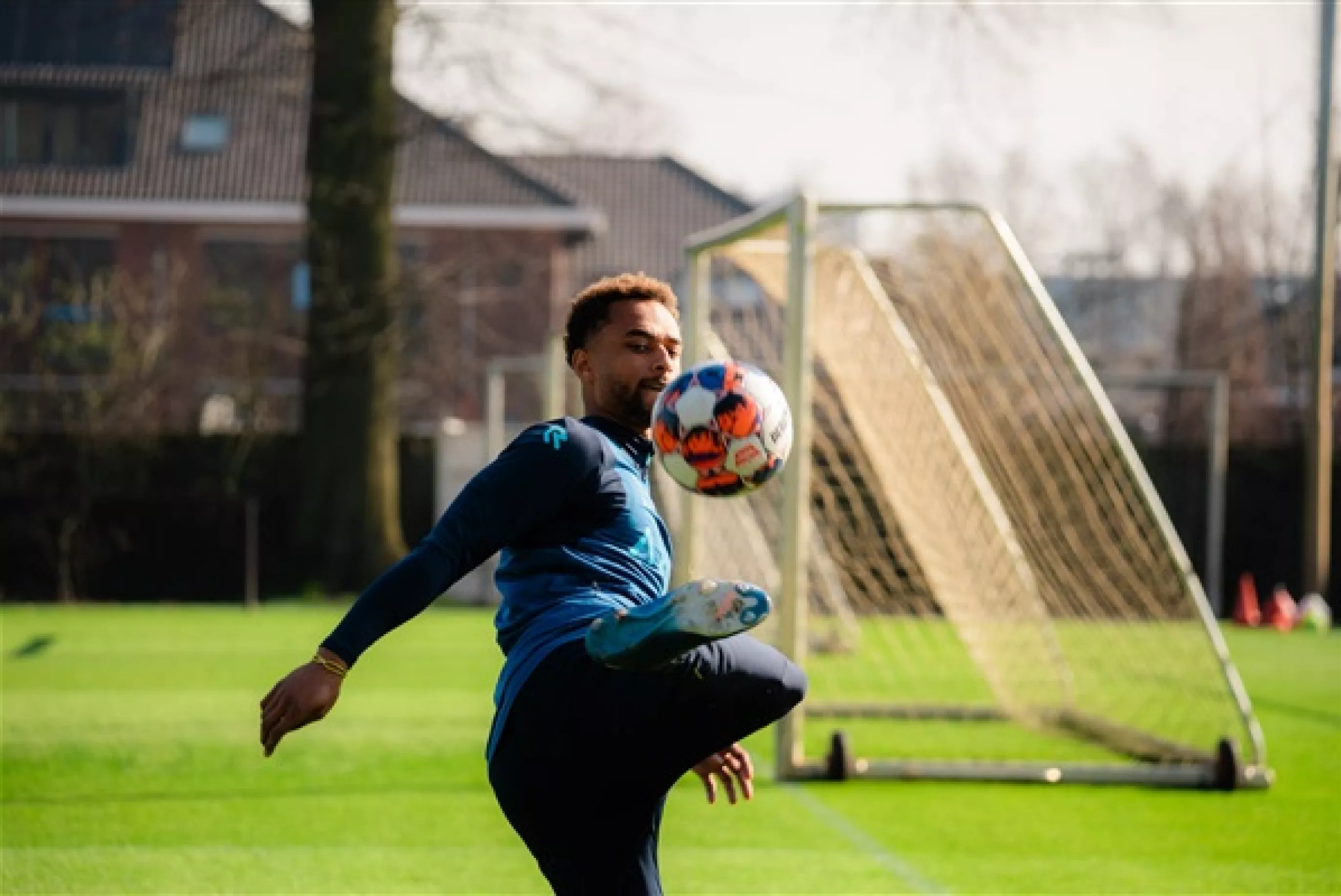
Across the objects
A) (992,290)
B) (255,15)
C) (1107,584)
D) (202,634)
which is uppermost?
(255,15)

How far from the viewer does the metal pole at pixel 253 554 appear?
23.6 meters

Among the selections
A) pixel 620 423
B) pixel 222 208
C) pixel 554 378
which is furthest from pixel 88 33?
pixel 620 423

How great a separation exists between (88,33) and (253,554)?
1583 centimetres

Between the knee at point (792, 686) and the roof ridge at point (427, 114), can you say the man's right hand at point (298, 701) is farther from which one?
the roof ridge at point (427, 114)

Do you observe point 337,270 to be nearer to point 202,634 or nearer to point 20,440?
point 20,440

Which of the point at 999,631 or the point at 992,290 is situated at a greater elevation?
the point at 992,290

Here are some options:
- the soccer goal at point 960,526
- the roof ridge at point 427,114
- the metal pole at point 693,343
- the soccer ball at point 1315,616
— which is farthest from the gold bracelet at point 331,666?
the roof ridge at point 427,114

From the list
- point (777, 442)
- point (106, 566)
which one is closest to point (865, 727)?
point (777, 442)

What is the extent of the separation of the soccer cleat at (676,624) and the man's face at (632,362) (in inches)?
26.7

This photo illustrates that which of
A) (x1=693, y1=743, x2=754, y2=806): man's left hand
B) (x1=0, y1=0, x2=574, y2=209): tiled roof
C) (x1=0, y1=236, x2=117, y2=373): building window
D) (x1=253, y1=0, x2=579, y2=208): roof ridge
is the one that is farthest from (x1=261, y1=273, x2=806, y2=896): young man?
(x1=0, y1=0, x2=574, y2=209): tiled roof

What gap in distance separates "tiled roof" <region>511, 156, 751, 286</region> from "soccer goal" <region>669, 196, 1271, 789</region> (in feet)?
115

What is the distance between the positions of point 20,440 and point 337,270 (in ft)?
14.7

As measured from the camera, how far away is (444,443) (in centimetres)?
2630

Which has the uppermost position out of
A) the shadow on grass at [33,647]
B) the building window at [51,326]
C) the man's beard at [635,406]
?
the building window at [51,326]
